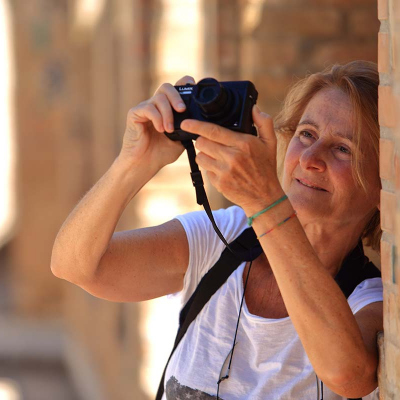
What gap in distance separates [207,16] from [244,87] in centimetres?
213

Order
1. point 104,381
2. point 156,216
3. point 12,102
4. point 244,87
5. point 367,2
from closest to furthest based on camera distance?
1. point 244,87
2. point 367,2
3. point 156,216
4. point 104,381
5. point 12,102

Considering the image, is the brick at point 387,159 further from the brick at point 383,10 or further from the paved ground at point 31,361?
the paved ground at point 31,361

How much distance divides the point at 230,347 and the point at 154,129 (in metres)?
0.56

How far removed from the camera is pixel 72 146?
8148mm

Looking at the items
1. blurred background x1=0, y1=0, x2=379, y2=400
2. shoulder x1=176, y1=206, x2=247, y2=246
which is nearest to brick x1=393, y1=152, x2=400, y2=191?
shoulder x1=176, y1=206, x2=247, y2=246

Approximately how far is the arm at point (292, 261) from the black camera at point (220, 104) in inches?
1.4

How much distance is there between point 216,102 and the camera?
169cm

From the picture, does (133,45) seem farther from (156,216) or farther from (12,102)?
(12,102)

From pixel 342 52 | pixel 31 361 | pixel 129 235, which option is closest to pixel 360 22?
pixel 342 52

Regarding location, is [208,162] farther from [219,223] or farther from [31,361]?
[31,361]

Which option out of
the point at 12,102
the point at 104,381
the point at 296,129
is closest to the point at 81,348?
the point at 104,381

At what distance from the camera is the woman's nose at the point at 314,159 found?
6.66ft

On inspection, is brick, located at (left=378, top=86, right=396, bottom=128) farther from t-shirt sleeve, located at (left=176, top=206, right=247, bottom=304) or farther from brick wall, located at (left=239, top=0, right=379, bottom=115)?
brick wall, located at (left=239, top=0, right=379, bottom=115)

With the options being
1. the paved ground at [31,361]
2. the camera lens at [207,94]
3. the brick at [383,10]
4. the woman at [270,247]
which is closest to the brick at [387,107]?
the brick at [383,10]
